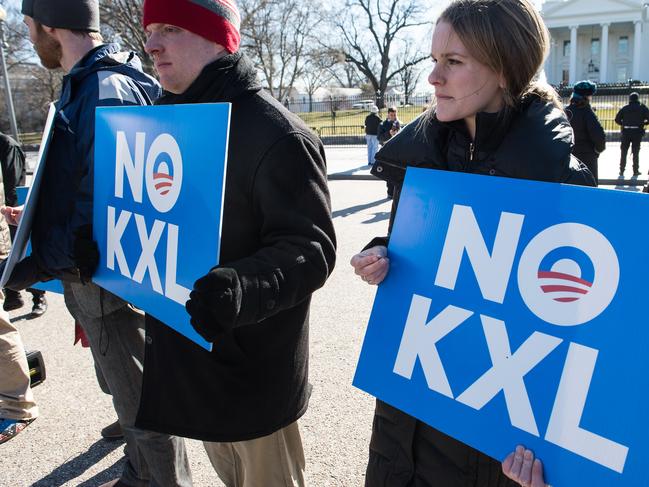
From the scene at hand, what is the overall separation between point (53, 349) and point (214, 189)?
141 inches

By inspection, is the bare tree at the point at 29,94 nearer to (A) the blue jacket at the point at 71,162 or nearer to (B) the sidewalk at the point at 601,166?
(B) the sidewalk at the point at 601,166

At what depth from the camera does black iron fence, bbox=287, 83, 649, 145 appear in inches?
982

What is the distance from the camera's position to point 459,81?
1.50 metres

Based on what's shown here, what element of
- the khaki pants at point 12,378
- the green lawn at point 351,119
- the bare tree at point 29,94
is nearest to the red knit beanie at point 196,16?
the khaki pants at point 12,378

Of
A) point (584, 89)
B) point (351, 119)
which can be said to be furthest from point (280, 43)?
point (584, 89)

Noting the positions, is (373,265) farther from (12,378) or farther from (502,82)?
(12,378)

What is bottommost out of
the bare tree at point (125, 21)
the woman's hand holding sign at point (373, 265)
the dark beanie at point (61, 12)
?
the woman's hand holding sign at point (373, 265)

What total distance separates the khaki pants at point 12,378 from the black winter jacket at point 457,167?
8.13 feet

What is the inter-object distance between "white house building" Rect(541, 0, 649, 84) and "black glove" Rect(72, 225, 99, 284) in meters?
67.7

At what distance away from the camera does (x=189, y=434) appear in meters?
1.88

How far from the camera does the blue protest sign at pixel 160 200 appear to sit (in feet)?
5.12

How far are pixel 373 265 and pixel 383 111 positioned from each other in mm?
31536

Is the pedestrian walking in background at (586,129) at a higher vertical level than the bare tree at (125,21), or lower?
lower

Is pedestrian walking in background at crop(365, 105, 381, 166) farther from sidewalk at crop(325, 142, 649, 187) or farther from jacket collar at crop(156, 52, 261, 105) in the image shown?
jacket collar at crop(156, 52, 261, 105)
